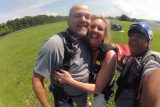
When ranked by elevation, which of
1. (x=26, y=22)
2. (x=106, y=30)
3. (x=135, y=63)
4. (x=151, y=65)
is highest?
(x=106, y=30)

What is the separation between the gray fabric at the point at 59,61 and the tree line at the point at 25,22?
242 feet

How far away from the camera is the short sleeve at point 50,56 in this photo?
5.07m

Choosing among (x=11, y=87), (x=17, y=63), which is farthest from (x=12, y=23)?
(x=11, y=87)

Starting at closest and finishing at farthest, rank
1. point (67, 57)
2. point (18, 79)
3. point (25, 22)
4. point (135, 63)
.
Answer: point (135, 63)
point (67, 57)
point (18, 79)
point (25, 22)

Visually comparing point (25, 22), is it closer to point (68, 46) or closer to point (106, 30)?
point (106, 30)

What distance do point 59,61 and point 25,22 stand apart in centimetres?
8097

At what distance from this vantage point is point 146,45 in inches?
190

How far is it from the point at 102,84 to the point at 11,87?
1521cm

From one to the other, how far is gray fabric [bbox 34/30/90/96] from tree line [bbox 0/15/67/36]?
73824 mm

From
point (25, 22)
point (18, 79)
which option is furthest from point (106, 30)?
point (25, 22)

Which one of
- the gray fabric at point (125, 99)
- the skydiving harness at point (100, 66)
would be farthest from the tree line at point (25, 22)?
the gray fabric at point (125, 99)

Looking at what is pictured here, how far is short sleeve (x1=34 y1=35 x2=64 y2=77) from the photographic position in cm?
507

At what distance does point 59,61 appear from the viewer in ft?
17.0

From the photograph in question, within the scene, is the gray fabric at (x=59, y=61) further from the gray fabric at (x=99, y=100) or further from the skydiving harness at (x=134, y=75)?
the skydiving harness at (x=134, y=75)
